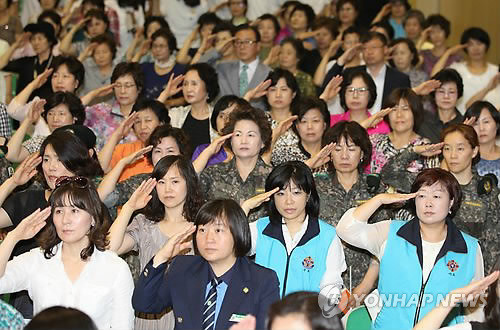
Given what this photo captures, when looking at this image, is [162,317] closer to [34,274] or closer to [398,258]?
[34,274]

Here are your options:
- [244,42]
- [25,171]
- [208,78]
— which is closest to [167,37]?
[244,42]

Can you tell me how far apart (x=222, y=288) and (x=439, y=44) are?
547 centimetres

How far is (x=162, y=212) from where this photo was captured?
4.51 m

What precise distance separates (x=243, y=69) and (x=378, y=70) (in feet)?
3.58

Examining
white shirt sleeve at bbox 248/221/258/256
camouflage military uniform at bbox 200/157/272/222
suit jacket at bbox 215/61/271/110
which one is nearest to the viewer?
white shirt sleeve at bbox 248/221/258/256

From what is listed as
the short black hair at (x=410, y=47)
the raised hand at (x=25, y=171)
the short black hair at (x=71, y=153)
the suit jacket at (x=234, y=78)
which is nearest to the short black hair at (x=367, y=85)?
the suit jacket at (x=234, y=78)

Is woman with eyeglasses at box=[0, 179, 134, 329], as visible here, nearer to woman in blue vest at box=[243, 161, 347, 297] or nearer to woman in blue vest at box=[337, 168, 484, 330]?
woman in blue vest at box=[243, 161, 347, 297]

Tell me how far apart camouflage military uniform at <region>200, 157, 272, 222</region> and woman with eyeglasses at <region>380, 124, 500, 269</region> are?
2.34 feet

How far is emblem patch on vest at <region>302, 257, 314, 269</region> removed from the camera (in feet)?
14.0

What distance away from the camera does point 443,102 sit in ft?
21.2

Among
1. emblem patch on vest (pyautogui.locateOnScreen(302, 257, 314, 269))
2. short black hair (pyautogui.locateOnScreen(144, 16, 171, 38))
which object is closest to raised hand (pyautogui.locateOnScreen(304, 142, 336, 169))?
emblem patch on vest (pyautogui.locateOnScreen(302, 257, 314, 269))

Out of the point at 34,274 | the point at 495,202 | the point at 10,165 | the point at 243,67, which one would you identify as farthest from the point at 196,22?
the point at 34,274

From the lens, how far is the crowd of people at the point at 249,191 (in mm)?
3738

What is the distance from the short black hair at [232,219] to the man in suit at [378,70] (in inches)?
132
